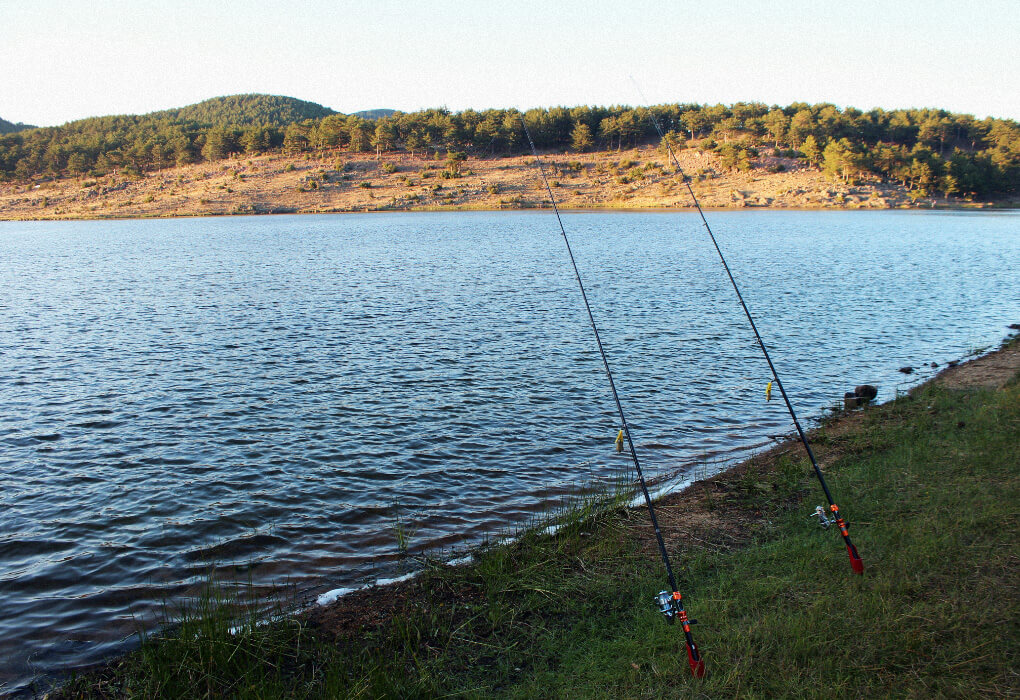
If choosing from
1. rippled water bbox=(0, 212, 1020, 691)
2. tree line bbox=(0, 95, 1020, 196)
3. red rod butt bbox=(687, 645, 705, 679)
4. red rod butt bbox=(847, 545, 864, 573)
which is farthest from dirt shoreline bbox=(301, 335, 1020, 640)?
tree line bbox=(0, 95, 1020, 196)

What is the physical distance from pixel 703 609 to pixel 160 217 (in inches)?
3961

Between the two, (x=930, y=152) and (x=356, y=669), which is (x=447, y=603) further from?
(x=930, y=152)

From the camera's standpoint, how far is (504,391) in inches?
625

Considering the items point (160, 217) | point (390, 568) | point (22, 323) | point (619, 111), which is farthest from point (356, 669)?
point (619, 111)

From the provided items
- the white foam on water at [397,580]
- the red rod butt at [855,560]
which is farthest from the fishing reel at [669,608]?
the white foam on water at [397,580]

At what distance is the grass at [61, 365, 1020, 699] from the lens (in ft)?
14.1

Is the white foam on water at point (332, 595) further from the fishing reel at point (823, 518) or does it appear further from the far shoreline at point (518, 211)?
the far shoreline at point (518, 211)

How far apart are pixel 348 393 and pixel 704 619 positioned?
11727mm

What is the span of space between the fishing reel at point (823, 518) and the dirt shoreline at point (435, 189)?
91.3 metres

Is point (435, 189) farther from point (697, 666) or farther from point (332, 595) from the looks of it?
point (697, 666)

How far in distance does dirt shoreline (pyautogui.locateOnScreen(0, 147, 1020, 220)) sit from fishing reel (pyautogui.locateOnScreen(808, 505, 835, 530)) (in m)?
91.3

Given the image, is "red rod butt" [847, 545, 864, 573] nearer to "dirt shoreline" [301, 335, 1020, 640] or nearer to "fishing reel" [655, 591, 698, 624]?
"fishing reel" [655, 591, 698, 624]

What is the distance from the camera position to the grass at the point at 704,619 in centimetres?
431

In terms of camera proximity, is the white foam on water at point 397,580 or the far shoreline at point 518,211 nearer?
the white foam on water at point 397,580
